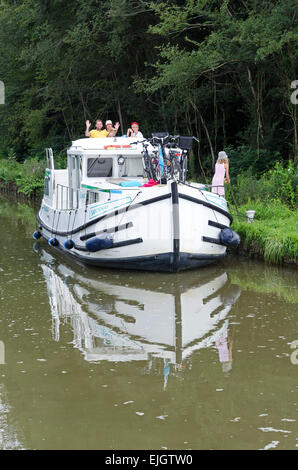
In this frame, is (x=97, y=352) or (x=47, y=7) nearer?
(x=97, y=352)

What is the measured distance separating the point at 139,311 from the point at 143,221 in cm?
257

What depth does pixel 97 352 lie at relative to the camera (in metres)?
8.70

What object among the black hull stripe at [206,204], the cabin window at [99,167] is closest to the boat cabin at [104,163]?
the cabin window at [99,167]

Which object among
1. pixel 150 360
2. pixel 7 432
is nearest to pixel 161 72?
pixel 150 360

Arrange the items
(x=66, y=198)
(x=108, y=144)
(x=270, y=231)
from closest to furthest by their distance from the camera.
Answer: (x=270, y=231) < (x=108, y=144) < (x=66, y=198)

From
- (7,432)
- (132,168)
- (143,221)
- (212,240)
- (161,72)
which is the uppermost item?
(161,72)

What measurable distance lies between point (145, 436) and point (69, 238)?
29.5 ft

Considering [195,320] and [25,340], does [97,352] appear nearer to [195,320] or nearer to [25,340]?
[25,340]

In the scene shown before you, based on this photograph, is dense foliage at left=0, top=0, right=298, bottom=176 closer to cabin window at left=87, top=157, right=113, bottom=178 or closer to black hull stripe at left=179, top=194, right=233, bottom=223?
cabin window at left=87, top=157, right=113, bottom=178

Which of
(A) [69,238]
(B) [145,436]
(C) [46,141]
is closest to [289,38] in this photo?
(A) [69,238]

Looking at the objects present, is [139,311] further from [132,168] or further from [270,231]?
[132,168]

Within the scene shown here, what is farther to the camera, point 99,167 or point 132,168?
point 132,168

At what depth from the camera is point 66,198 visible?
16.3m

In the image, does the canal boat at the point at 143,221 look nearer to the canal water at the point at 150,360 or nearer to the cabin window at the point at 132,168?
the cabin window at the point at 132,168
